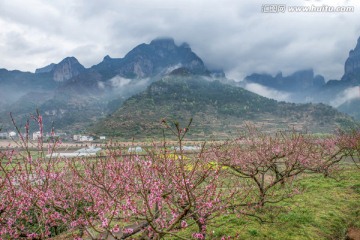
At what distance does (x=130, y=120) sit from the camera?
18762 centimetres

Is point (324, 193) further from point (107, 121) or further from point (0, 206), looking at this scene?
point (107, 121)

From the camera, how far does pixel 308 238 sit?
14109 millimetres

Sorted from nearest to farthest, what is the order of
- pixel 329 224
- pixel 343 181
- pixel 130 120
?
pixel 329 224
pixel 343 181
pixel 130 120

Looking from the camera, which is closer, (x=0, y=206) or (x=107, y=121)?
(x=0, y=206)

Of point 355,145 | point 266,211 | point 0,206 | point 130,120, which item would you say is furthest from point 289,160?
point 130,120

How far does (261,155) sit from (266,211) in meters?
3.58

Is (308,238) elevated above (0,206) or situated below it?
below

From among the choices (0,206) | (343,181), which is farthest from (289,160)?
(0,206)

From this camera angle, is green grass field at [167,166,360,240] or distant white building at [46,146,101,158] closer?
green grass field at [167,166,360,240]

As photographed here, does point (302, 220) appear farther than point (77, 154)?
No

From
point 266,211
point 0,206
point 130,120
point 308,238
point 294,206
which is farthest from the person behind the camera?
point 130,120

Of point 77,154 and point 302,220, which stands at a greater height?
point 77,154

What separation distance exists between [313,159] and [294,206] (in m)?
6.65

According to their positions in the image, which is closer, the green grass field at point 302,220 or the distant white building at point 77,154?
the green grass field at point 302,220
